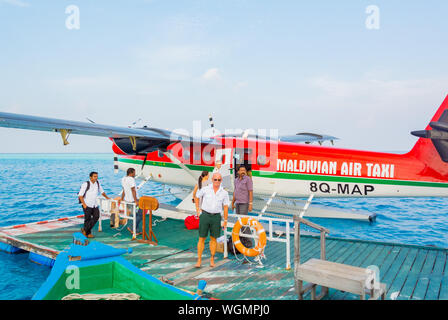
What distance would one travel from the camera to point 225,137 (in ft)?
35.1

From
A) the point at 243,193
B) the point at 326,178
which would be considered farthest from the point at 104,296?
the point at 326,178

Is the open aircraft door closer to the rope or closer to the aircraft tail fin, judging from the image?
the aircraft tail fin

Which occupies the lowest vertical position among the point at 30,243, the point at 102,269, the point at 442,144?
Result: the point at 30,243

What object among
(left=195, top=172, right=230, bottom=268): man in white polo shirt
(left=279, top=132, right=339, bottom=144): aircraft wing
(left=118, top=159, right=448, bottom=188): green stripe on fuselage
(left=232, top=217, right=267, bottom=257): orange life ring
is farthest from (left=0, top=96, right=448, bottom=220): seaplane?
(left=232, top=217, right=267, bottom=257): orange life ring

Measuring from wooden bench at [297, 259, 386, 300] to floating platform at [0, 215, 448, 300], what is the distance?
27.3 inches

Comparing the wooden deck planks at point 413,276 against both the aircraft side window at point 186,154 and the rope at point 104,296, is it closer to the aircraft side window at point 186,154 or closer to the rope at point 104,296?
the rope at point 104,296

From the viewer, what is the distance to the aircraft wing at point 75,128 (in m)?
5.98

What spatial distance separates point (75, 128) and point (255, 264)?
477cm

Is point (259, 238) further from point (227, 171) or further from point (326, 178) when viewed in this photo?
point (227, 171)

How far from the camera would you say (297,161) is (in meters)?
9.45

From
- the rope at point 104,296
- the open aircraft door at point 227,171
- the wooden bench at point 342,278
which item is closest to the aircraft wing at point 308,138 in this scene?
the open aircraft door at point 227,171
